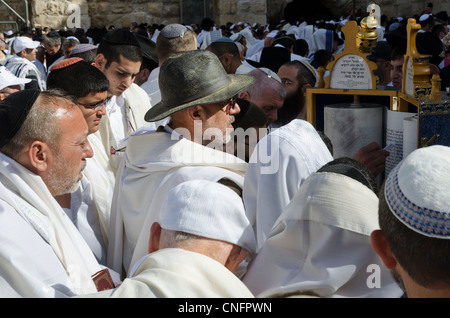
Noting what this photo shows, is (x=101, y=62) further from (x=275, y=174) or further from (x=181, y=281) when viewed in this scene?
(x=181, y=281)

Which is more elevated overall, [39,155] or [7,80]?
[39,155]

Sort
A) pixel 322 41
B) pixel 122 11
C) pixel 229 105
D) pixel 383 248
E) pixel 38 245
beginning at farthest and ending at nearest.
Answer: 1. pixel 122 11
2. pixel 322 41
3. pixel 229 105
4. pixel 38 245
5. pixel 383 248

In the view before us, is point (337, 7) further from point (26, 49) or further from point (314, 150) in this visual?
point (314, 150)

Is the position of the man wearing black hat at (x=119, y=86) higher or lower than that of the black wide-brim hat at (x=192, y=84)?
lower

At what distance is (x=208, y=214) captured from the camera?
1562 mm

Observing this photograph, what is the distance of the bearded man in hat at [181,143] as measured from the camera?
2.52 m

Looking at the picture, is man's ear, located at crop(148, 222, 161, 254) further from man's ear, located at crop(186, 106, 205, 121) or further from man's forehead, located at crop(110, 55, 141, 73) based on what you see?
man's forehead, located at crop(110, 55, 141, 73)

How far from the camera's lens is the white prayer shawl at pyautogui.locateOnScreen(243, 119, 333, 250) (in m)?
2.18

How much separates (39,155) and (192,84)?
823 millimetres

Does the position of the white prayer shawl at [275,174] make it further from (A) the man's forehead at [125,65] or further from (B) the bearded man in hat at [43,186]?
(A) the man's forehead at [125,65]

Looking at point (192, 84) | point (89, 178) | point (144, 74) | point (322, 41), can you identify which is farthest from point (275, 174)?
point (322, 41)

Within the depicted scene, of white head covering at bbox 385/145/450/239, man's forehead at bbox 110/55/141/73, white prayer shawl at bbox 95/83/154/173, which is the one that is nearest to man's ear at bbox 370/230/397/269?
white head covering at bbox 385/145/450/239

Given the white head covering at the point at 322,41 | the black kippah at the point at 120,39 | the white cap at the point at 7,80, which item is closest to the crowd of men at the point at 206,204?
the black kippah at the point at 120,39
